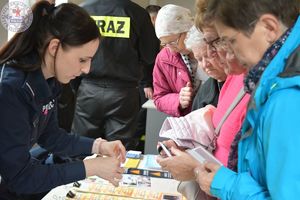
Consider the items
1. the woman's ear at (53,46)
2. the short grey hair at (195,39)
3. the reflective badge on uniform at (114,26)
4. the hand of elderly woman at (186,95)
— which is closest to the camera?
the woman's ear at (53,46)

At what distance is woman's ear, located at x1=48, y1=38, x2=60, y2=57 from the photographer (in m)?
1.19

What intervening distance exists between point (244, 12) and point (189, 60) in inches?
56.6

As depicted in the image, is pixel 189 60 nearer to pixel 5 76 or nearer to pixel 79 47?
pixel 79 47

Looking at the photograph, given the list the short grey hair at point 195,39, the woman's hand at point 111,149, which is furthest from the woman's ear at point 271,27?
the woman's hand at point 111,149

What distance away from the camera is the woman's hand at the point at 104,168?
1.25 metres

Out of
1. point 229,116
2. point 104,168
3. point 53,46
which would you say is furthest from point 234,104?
point 53,46

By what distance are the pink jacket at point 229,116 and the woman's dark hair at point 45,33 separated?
55 centimetres

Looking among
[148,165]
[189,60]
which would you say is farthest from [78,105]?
[148,165]

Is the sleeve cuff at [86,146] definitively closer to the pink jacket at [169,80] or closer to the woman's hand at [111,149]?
the woman's hand at [111,149]

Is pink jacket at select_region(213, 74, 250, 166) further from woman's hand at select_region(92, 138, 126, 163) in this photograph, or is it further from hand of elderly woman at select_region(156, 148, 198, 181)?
woman's hand at select_region(92, 138, 126, 163)

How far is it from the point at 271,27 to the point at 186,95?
1.30 metres

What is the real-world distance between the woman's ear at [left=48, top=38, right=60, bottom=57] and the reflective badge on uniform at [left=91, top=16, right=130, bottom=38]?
150cm

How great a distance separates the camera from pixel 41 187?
3.88 feet

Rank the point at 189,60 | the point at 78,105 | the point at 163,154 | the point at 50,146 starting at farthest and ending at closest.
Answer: the point at 78,105, the point at 189,60, the point at 50,146, the point at 163,154
